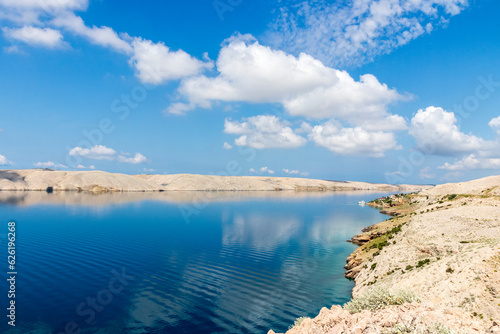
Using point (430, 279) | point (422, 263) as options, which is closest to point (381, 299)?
point (430, 279)

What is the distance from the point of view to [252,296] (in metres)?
34.0

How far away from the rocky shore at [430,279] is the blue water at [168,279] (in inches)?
273

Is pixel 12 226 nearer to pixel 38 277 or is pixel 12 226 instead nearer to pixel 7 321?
pixel 38 277

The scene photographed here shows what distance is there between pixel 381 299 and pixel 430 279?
14.3m

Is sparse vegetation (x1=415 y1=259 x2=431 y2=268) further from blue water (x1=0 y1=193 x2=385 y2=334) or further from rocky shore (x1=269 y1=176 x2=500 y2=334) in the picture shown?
blue water (x1=0 y1=193 x2=385 y2=334)

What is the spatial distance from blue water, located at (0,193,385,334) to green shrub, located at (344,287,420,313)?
34.9ft

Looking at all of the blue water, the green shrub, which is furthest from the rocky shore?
the blue water

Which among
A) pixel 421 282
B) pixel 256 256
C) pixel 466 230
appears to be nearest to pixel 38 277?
pixel 256 256

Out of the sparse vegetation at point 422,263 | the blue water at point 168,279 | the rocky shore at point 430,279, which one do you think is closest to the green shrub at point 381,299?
the rocky shore at point 430,279

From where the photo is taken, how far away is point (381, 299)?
60.4 feet

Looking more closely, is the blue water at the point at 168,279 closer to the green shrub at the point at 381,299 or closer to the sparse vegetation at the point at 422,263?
the sparse vegetation at the point at 422,263

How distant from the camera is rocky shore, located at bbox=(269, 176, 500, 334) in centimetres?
1406

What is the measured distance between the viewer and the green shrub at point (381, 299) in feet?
58.7

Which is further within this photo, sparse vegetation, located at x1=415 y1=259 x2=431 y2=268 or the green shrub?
sparse vegetation, located at x1=415 y1=259 x2=431 y2=268
